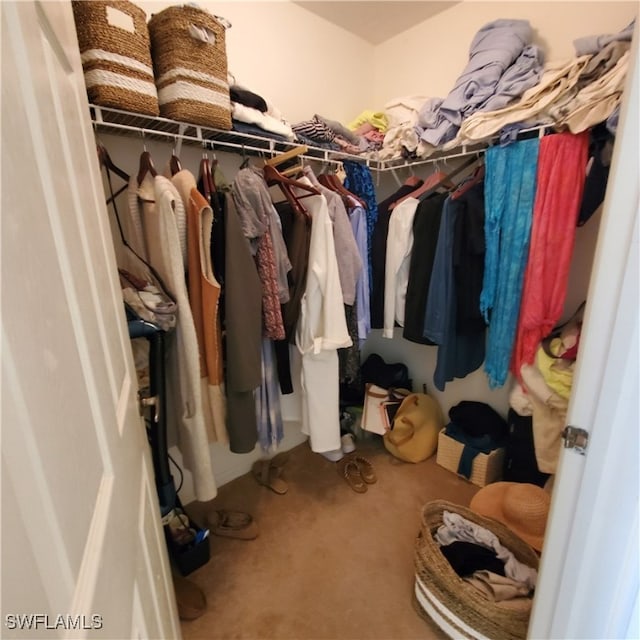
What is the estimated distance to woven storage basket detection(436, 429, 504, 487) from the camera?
1.87 m

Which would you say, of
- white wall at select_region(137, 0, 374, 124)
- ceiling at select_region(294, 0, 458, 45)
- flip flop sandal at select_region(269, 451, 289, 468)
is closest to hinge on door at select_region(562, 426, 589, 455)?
flip flop sandal at select_region(269, 451, 289, 468)

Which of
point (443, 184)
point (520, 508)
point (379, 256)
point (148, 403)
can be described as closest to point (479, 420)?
point (520, 508)

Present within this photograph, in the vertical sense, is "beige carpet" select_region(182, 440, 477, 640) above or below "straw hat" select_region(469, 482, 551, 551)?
below

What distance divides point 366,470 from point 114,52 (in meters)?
2.19

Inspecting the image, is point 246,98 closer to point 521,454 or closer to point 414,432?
point 414,432

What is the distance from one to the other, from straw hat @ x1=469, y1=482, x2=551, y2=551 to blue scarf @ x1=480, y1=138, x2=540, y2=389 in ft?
1.92

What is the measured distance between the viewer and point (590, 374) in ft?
2.18

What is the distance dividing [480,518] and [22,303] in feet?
5.34

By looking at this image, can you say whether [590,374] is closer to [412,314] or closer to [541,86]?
[412,314]

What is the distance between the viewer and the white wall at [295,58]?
166 centimetres

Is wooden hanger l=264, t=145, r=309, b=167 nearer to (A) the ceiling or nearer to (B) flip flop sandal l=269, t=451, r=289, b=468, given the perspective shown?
(A) the ceiling

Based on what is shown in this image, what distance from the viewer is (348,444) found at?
2223 mm

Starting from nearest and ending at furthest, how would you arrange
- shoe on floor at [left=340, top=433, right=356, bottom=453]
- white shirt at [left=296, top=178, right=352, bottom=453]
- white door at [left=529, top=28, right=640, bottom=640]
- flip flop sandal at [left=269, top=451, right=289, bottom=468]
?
1. white door at [left=529, top=28, right=640, bottom=640]
2. white shirt at [left=296, top=178, right=352, bottom=453]
3. flip flop sandal at [left=269, top=451, right=289, bottom=468]
4. shoe on floor at [left=340, top=433, right=356, bottom=453]

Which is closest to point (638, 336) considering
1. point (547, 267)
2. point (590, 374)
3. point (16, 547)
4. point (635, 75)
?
point (590, 374)
